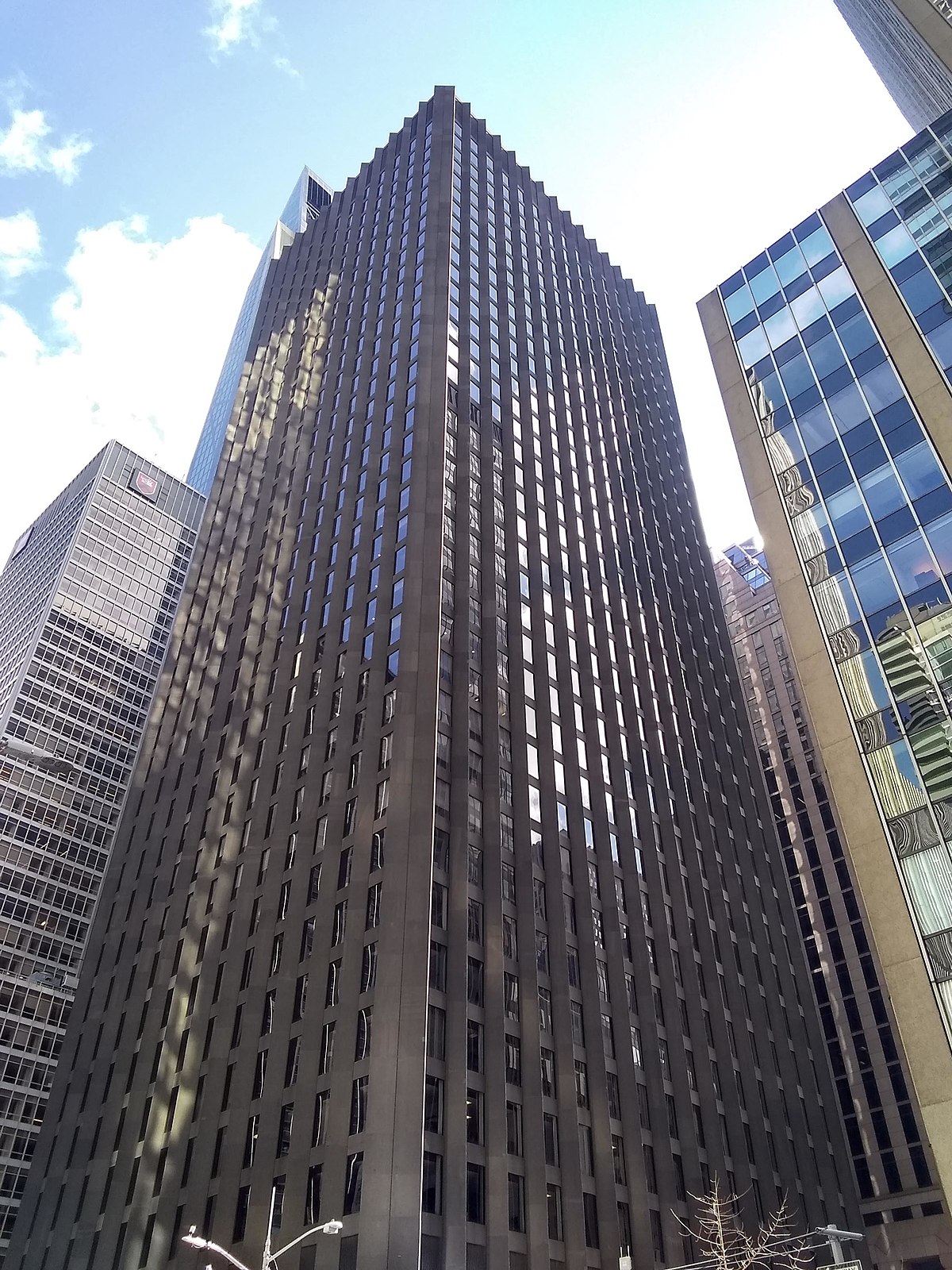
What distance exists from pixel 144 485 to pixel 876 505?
119 meters

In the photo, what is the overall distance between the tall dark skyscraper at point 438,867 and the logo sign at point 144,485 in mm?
37136

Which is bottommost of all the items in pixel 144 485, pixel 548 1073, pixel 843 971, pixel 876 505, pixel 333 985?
pixel 548 1073

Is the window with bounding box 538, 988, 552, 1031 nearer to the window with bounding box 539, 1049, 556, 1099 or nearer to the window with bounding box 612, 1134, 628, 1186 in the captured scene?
the window with bounding box 539, 1049, 556, 1099

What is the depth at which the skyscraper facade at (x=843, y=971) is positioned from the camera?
306ft

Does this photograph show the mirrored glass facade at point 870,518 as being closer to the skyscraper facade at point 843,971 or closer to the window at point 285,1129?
the window at point 285,1129

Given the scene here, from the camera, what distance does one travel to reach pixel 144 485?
140m

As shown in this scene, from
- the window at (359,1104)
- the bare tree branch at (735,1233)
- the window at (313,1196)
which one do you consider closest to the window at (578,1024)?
the bare tree branch at (735,1233)

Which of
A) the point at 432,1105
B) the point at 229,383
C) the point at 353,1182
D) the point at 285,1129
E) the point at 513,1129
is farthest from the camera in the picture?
the point at 229,383

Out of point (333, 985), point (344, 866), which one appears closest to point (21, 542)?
point (344, 866)

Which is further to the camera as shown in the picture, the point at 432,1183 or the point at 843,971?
the point at 843,971

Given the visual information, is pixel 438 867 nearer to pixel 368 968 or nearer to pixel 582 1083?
pixel 368 968

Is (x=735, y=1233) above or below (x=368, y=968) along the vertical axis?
below

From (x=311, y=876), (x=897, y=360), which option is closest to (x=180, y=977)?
(x=311, y=876)

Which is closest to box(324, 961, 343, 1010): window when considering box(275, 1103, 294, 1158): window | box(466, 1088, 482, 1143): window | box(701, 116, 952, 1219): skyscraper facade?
box(275, 1103, 294, 1158): window
